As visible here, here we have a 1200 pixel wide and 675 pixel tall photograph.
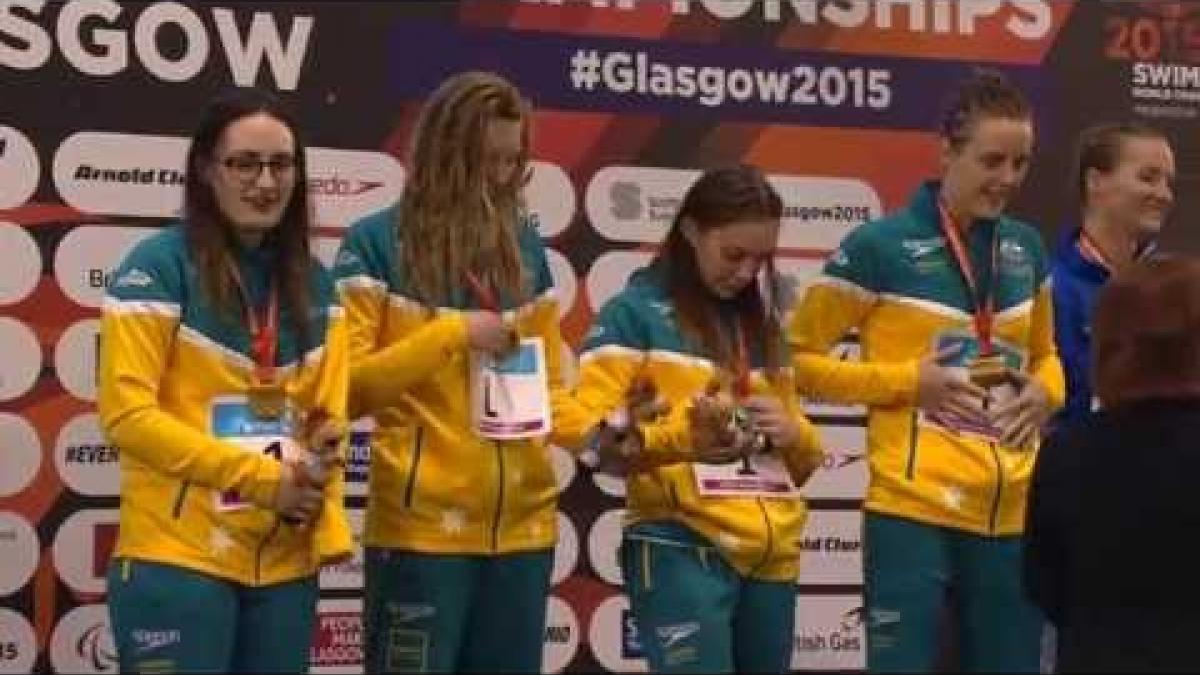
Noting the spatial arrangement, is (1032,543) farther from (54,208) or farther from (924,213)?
(54,208)

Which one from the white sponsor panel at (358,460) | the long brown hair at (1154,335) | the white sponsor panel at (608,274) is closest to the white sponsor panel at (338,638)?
the white sponsor panel at (358,460)

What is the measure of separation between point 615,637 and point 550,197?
1223mm

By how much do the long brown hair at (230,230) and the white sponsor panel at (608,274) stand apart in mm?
1734

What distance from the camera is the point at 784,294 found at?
12.4 ft

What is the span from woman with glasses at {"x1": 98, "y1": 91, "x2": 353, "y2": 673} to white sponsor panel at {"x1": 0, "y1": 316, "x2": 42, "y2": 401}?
1.36 m

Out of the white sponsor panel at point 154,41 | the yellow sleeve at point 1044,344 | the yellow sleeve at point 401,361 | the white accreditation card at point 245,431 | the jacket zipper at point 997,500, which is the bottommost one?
the jacket zipper at point 997,500

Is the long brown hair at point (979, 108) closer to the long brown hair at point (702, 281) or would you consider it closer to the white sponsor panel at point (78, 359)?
the long brown hair at point (702, 281)

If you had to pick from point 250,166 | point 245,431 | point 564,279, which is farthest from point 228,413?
point 564,279

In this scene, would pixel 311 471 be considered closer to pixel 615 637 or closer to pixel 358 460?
pixel 358 460

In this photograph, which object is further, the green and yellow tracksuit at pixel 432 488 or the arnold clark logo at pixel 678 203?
the arnold clark logo at pixel 678 203

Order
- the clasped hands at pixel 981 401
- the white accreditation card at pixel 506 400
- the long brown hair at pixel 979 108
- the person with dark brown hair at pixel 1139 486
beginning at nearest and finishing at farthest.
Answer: the person with dark brown hair at pixel 1139 486
the white accreditation card at pixel 506 400
the clasped hands at pixel 981 401
the long brown hair at pixel 979 108

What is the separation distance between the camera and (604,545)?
16.5 feet

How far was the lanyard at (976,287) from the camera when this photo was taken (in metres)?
3.83

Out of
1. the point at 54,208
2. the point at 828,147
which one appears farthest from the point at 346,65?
the point at 828,147
